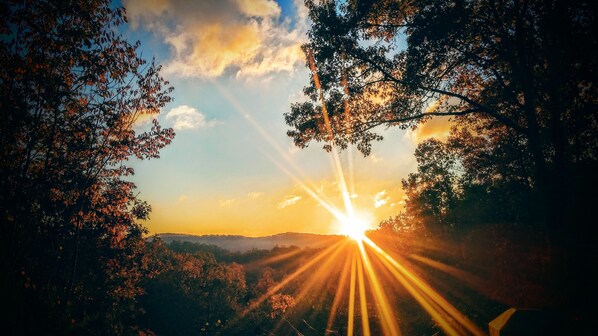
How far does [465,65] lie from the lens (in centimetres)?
1177

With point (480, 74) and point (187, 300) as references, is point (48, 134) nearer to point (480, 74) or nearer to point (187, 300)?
point (480, 74)

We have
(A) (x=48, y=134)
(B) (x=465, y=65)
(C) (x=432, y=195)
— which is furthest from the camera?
(C) (x=432, y=195)

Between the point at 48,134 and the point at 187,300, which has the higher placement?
the point at 48,134

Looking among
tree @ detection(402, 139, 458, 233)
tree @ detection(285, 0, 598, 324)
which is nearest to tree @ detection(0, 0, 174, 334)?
tree @ detection(285, 0, 598, 324)

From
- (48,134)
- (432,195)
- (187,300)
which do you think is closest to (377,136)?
(48,134)

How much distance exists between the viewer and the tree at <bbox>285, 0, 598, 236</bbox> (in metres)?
9.30

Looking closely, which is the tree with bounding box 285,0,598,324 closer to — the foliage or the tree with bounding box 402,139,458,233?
the tree with bounding box 402,139,458,233

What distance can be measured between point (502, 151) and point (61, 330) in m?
23.1

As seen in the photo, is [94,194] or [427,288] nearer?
[94,194]

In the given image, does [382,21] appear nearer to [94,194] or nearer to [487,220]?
[94,194]

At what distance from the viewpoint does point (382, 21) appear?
10.6 meters

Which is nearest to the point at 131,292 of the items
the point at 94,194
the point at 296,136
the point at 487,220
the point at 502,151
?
the point at 94,194

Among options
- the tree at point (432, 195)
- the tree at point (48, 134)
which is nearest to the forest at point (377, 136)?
the tree at point (48, 134)

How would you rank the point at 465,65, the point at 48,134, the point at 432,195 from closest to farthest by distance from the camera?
the point at 48,134 → the point at 465,65 → the point at 432,195
